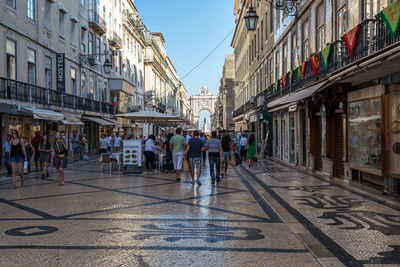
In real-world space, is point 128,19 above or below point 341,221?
above

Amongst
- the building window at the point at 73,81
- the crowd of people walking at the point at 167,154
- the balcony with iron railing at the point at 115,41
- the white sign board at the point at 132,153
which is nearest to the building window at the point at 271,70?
the crowd of people walking at the point at 167,154

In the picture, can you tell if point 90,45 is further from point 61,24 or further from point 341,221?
point 341,221

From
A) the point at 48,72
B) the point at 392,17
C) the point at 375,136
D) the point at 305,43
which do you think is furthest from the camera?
the point at 48,72

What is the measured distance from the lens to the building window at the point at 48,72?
2455cm

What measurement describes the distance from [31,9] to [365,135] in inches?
722

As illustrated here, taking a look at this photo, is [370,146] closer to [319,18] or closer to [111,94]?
[319,18]

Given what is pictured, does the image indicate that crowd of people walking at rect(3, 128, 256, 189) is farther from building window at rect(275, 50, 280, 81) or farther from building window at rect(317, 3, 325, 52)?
building window at rect(275, 50, 280, 81)

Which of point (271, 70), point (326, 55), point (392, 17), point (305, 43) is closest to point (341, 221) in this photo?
point (392, 17)

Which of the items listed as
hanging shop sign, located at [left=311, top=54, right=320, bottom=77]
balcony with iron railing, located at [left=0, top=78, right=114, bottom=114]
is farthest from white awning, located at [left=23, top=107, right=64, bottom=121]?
hanging shop sign, located at [left=311, top=54, right=320, bottom=77]

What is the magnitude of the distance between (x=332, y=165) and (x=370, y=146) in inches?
114

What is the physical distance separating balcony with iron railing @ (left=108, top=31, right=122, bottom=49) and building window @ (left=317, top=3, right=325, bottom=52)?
2550 cm

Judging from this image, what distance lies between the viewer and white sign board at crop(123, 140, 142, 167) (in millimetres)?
16344

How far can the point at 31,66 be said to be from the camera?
893 inches

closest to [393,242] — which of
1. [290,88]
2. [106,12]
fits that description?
[290,88]
